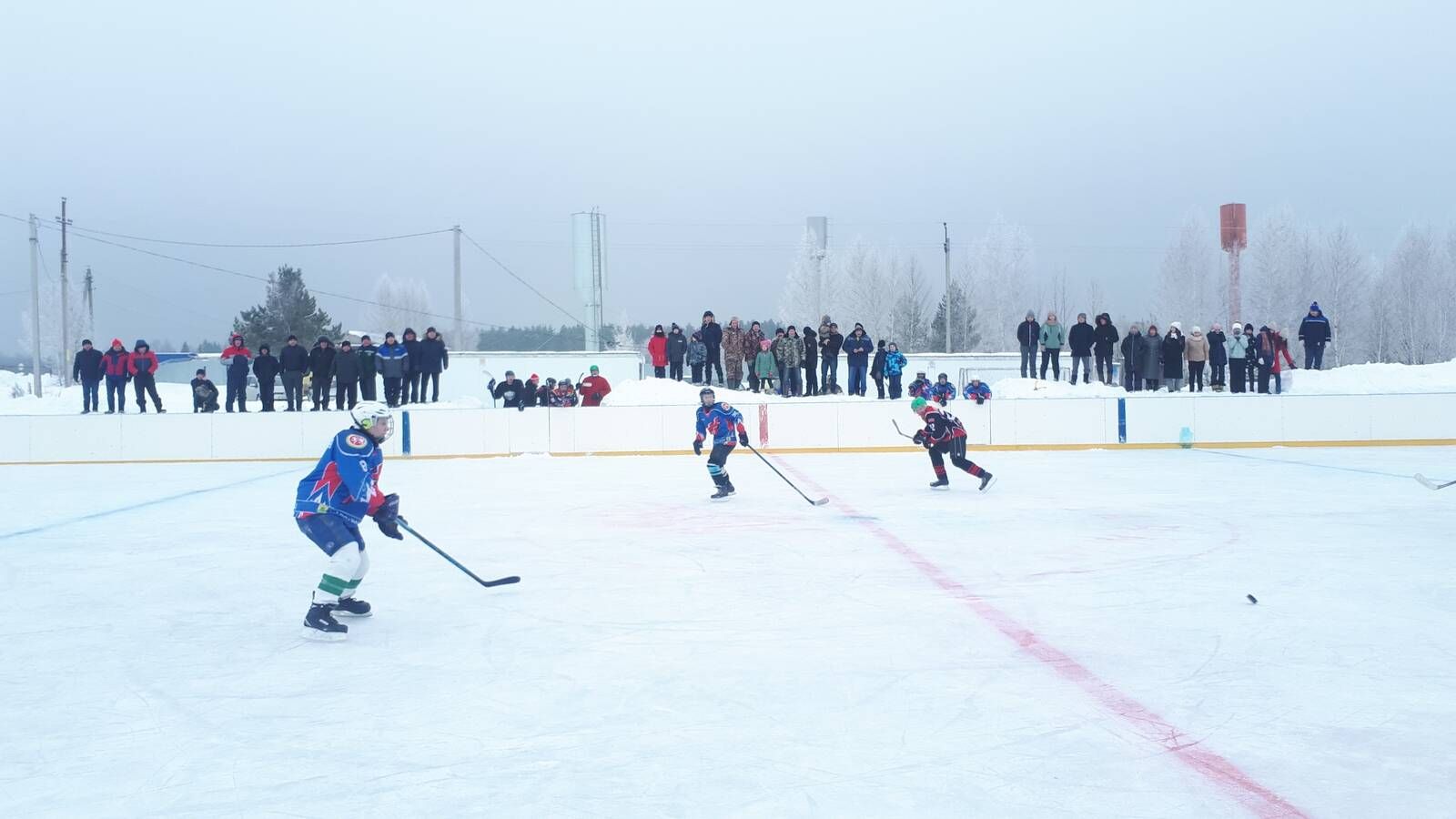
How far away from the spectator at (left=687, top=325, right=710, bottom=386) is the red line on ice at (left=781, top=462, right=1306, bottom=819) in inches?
509

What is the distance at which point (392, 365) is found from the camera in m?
17.5

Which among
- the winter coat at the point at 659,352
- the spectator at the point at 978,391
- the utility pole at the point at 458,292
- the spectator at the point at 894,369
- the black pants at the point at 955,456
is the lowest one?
the black pants at the point at 955,456

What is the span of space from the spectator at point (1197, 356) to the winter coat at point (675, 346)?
7.92 metres

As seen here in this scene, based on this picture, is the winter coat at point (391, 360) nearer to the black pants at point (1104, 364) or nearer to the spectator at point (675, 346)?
the spectator at point (675, 346)

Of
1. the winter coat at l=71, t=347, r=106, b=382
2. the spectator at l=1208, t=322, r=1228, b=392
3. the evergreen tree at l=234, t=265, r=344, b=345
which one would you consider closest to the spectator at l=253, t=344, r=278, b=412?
the winter coat at l=71, t=347, r=106, b=382

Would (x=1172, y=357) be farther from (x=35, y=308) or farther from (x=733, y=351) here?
(x=35, y=308)

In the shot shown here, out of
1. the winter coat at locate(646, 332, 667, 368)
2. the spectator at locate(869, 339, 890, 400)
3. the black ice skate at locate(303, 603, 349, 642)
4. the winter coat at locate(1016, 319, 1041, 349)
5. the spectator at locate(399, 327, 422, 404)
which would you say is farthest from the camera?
the winter coat at locate(646, 332, 667, 368)

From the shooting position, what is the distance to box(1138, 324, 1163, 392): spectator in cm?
1830

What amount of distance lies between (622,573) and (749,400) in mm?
11188

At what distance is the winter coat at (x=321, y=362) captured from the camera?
17.2 meters

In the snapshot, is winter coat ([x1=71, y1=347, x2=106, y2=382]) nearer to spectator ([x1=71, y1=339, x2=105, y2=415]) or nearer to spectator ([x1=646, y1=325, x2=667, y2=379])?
spectator ([x1=71, y1=339, x2=105, y2=415])

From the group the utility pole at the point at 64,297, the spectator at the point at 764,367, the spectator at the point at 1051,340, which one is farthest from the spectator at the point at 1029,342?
the utility pole at the point at 64,297

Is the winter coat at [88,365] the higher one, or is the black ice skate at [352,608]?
the winter coat at [88,365]

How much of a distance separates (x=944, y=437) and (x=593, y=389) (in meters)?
8.01
